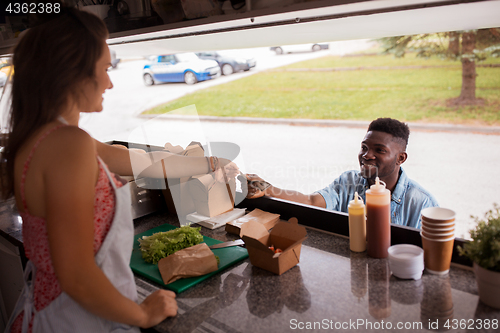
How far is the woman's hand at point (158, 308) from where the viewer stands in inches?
38.8

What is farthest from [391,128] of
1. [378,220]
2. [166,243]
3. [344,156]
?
[344,156]

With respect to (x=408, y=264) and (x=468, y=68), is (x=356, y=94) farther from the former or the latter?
(x=408, y=264)

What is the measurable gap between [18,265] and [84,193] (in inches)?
50.2

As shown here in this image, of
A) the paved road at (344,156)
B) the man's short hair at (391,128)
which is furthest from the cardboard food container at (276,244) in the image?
the paved road at (344,156)

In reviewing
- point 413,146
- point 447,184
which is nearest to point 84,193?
point 447,184

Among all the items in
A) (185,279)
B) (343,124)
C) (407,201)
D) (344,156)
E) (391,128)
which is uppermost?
(391,128)

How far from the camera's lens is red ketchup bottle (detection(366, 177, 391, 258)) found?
Result: 120cm

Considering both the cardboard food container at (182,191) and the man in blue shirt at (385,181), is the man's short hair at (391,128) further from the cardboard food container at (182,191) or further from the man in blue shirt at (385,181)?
the cardboard food container at (182,191)

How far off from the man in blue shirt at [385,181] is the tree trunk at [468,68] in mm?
6651

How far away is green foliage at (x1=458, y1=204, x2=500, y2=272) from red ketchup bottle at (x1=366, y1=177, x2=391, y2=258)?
28 centimetres

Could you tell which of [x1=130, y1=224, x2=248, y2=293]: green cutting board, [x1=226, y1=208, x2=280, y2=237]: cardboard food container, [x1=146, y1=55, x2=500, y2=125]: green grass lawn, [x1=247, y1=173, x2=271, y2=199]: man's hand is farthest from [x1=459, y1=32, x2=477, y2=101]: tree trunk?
[x1=130, y1=224, x2=248, y2=293]: green cutting board

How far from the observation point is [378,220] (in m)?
1.22

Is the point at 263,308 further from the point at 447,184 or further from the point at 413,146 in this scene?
the point at 413,146

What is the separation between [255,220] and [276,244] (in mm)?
248
